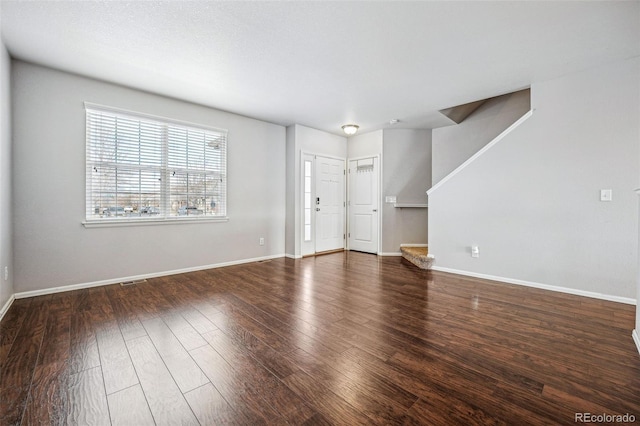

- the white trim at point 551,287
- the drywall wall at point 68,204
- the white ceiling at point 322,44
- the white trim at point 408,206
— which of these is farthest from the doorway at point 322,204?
the white trim at point 551,287

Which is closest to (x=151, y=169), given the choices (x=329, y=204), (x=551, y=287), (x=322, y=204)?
(x=322, y=204)

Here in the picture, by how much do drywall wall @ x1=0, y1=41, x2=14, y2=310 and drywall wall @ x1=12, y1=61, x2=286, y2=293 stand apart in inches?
5.8

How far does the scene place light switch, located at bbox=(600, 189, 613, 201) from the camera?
10.1ft

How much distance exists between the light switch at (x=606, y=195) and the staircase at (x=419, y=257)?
2141 mm

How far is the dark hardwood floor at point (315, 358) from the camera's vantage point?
4.63ft

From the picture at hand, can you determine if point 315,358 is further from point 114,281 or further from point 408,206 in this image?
point 408,206

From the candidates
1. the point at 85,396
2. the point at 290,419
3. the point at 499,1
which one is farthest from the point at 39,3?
the point at 499,1

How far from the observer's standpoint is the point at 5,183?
108 inches

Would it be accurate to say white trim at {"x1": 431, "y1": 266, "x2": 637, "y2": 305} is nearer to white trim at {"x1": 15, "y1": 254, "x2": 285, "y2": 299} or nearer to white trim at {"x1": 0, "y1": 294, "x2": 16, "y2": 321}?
white trim at {"x1": 15, "y1": 254, "x2": 285, "y2": 299}

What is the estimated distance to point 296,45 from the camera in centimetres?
270

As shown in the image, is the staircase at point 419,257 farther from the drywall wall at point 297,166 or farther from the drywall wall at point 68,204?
the drywall wall at point 68,204

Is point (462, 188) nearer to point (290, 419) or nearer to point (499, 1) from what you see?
point (499, 1)

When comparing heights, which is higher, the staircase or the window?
the window

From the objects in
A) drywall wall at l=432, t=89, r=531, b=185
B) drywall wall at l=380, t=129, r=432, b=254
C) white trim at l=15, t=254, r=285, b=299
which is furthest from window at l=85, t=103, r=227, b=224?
drywall wall at l=432, t=89, r=531, b=185
